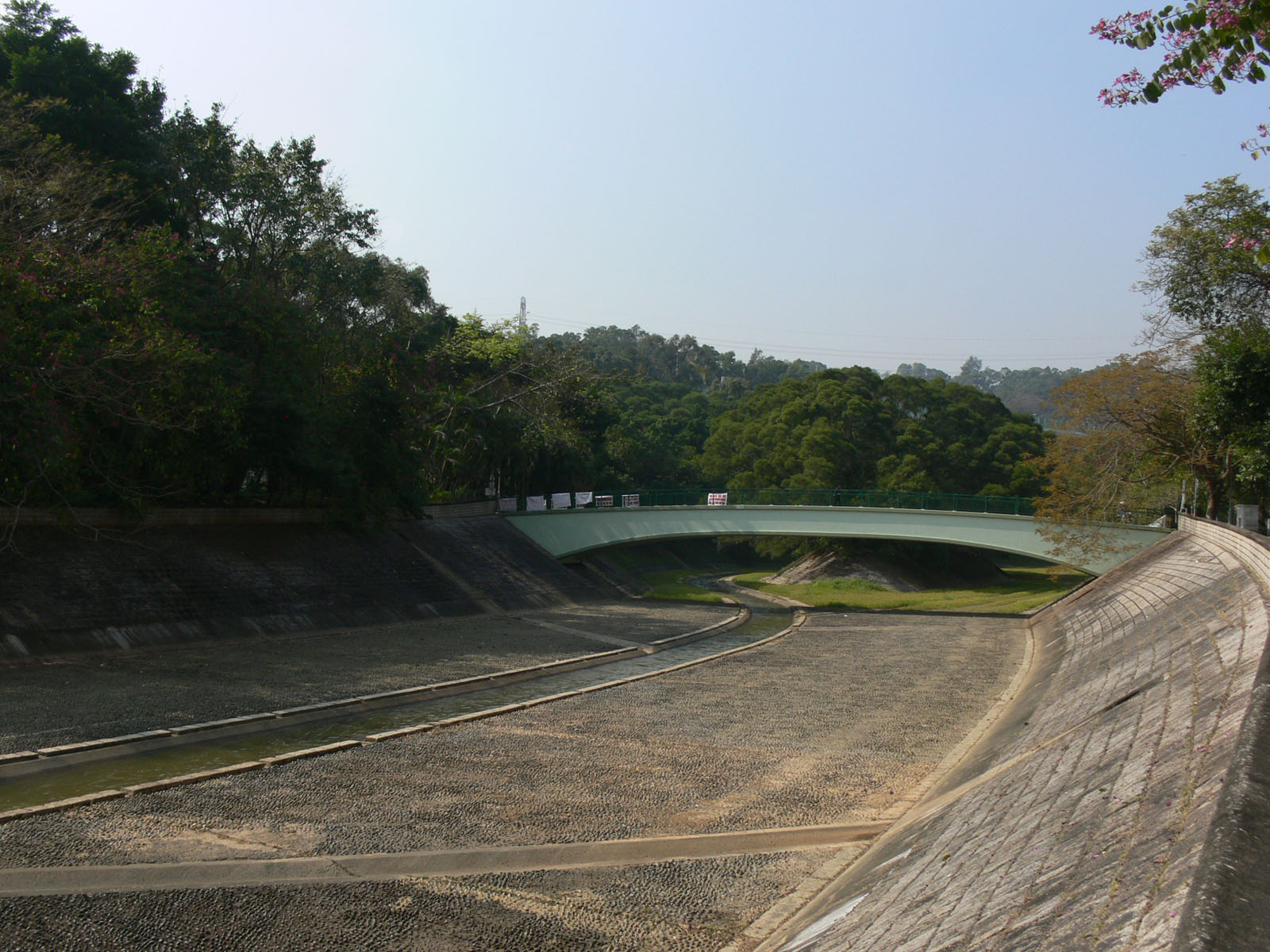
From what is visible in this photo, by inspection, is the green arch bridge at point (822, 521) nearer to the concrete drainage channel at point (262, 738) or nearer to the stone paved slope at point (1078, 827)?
the concrete drainage channel at point (262, 738)

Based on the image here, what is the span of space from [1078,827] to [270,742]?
13029mm

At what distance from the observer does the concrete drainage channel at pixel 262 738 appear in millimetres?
12812

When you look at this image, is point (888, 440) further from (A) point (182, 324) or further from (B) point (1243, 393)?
(A) point (182, 324)

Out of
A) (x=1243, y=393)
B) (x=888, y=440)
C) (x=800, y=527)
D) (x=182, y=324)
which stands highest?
(x=182, y=324)

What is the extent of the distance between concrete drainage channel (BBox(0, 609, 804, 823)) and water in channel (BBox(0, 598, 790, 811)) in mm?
18

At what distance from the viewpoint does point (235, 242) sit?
38219mm

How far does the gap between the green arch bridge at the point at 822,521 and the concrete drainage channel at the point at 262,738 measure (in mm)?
22653

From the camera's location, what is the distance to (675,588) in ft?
202

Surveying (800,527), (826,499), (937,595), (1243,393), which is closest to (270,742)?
(1243,393)

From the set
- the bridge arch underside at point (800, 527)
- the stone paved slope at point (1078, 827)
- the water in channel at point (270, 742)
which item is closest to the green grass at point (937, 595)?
the bridge arch underside at point (800, 527)

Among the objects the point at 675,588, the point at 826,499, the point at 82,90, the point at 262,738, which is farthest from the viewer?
the point at 675,588

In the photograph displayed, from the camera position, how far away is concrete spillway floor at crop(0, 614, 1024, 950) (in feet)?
27.4

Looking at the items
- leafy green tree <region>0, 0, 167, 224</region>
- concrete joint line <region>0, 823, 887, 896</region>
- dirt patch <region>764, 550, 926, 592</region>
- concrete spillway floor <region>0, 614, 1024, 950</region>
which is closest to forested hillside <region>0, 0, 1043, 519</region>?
leafy green tree <region>0, 0, 167, 224</region>

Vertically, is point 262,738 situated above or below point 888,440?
below
